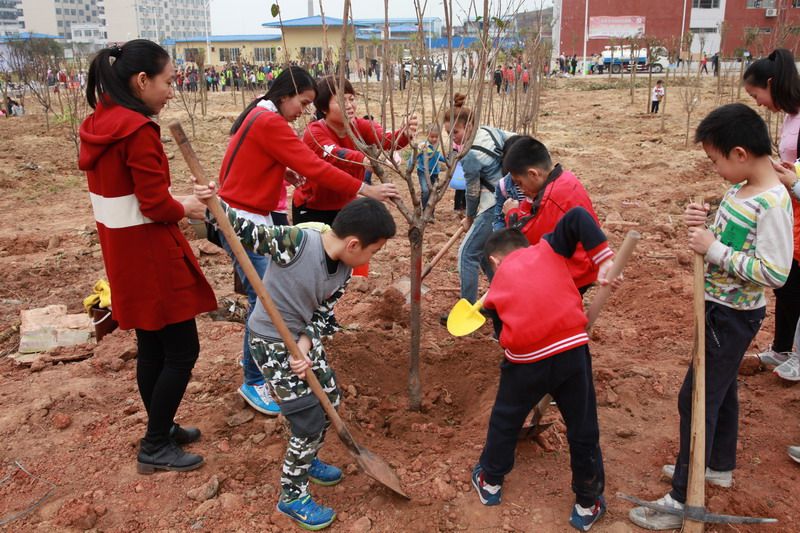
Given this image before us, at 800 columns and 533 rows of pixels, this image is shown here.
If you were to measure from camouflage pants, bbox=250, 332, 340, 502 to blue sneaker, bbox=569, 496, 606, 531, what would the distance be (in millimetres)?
1002

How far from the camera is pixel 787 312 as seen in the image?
362 centimetres

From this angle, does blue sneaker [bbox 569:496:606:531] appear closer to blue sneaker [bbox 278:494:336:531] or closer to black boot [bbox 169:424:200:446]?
blue sneaker [bbox 278:494:336:531]

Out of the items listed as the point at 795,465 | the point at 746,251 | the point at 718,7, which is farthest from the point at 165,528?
the point at 718,7

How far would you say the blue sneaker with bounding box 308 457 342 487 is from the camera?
8.93 feet

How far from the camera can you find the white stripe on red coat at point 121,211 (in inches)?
96.0

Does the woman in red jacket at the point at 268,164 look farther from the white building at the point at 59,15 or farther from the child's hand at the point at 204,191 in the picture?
the white building at the point at 59,15

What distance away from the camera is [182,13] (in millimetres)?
130000

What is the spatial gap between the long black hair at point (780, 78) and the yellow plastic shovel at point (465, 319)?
196 centimetres

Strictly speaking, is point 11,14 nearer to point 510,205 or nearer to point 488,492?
point 510,205

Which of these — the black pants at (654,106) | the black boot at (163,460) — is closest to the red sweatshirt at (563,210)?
the black boot at (163,460)

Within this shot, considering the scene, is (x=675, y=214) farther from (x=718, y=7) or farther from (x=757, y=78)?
(x=718, y=7)

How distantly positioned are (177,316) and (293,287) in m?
0.60

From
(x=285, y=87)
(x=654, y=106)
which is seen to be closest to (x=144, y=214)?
(x=285, y=87)

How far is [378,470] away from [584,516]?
0.80 m
